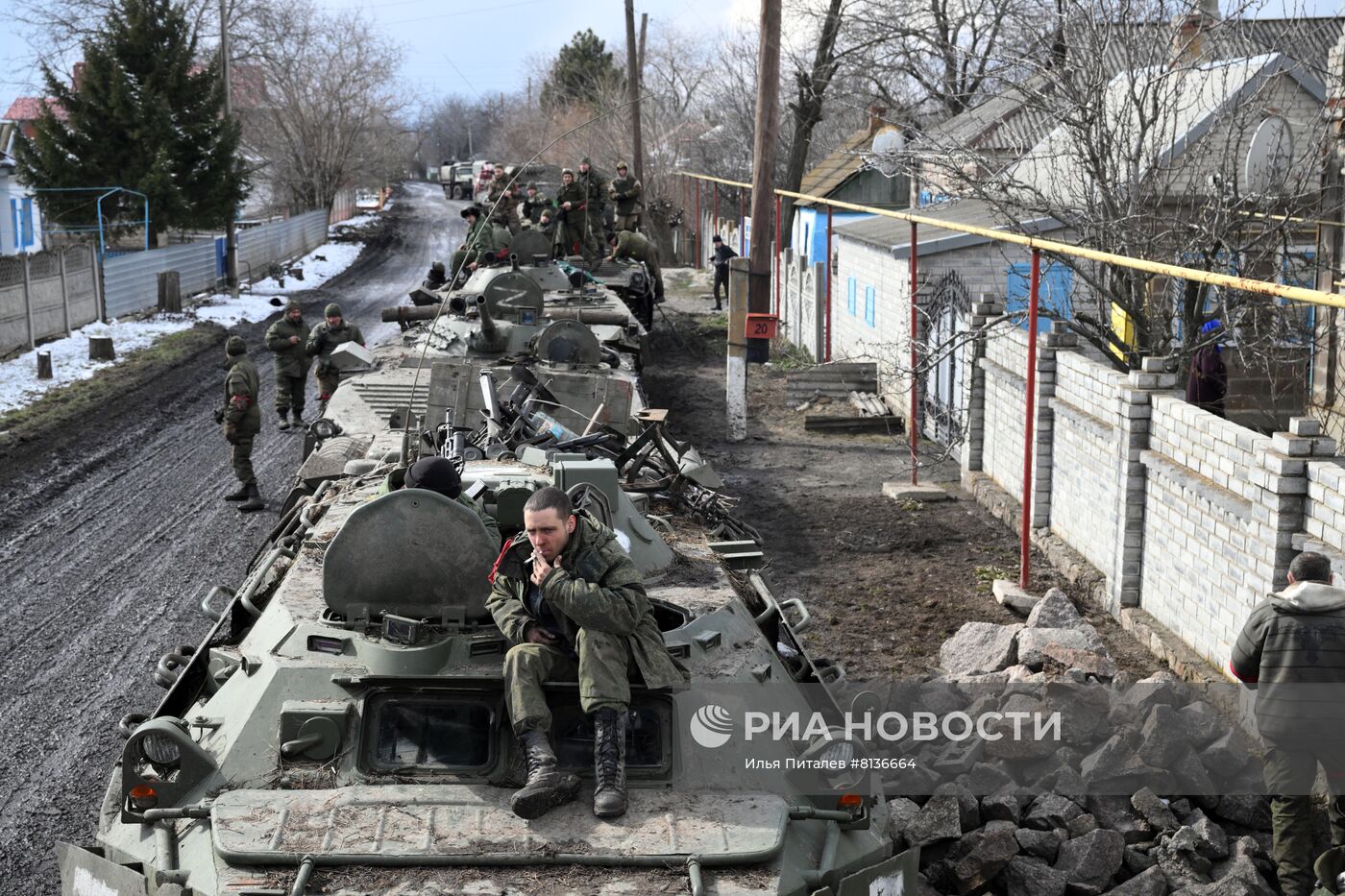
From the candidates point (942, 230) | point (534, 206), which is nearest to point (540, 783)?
point (942, 230)

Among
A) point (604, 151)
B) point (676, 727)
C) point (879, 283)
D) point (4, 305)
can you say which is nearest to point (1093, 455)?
point (676, 727)

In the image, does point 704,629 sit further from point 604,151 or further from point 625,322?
point 604,151

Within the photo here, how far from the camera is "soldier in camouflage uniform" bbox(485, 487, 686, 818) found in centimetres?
516

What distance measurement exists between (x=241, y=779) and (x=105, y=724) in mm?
3508

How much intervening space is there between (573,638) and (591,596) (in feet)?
0.83

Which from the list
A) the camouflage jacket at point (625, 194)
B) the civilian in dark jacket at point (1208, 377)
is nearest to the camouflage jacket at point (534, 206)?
the camouflage jacket at point (625, 194)

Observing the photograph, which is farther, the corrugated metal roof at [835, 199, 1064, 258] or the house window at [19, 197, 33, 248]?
the house window at [19, 197, 33, 248]

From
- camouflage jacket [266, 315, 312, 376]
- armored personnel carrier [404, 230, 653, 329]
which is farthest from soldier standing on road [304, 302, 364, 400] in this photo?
armored personnel carrier [404, 230, 653, 329]

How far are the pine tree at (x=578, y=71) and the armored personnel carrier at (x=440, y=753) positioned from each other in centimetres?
5705

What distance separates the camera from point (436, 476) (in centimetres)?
599

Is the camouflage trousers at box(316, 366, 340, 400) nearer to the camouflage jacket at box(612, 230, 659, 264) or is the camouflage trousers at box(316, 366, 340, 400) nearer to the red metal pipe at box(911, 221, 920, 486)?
the red metal pipe at box(911, 221, 920, 486)

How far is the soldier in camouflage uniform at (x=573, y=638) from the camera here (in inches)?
203

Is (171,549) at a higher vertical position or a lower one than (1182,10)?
lower

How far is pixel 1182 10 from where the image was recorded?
524 inches
